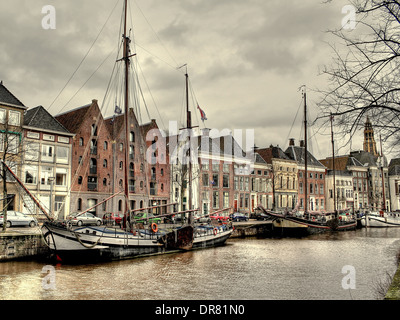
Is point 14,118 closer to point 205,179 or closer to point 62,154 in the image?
point 62,154

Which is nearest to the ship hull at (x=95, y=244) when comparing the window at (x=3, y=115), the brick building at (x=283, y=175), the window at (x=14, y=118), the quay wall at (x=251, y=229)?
the quay wall at (x=251, y=229)

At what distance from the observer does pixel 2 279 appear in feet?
58.2

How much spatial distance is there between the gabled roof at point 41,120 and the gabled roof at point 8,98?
2.42 metres

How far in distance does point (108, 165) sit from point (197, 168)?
14.8 metres

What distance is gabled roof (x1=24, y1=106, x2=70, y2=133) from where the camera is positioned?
4163 cm

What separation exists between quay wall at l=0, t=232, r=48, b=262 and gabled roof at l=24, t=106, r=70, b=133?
2023cm

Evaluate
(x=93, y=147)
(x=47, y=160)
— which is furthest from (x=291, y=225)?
(x=47, y=160)

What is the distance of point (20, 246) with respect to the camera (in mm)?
23547

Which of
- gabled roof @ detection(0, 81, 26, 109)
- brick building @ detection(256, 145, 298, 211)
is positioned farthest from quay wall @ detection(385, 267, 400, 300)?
brick building @ detection(256, 145, 298, 211)

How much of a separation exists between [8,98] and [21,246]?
21.4 meters

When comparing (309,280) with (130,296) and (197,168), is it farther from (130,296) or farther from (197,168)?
(197,168)
